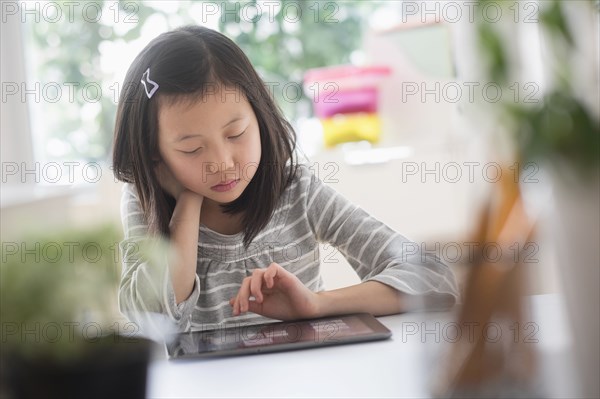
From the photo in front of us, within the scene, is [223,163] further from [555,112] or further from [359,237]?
[555,112]

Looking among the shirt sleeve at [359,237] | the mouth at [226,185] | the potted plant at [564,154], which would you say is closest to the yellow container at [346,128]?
the shirt sleeve at [359,237]

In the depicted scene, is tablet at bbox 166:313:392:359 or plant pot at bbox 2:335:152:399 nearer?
plant pot at bbox 2:335:152:399

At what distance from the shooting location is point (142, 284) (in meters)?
0.82

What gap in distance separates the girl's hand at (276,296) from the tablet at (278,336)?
0.01m

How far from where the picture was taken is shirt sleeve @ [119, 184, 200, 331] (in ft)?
2.66

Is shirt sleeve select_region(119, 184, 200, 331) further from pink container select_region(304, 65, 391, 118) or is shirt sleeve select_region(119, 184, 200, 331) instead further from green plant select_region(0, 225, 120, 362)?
pink container select_region(304, 65, 391, 118)

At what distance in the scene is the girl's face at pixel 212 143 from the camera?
2.77 feet

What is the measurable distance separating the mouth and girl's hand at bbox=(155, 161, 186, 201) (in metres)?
0.04

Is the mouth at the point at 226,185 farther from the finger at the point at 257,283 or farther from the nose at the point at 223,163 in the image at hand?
the finger at the point at 257,283

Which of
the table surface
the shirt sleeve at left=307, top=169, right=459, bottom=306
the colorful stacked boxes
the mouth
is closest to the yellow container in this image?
the colorful stacked boxes

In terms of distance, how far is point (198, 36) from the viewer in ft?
2.83

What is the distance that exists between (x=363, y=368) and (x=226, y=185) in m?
0.33

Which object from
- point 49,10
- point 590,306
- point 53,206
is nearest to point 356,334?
point 590,306

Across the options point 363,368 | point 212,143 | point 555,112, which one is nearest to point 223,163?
point 212,143
